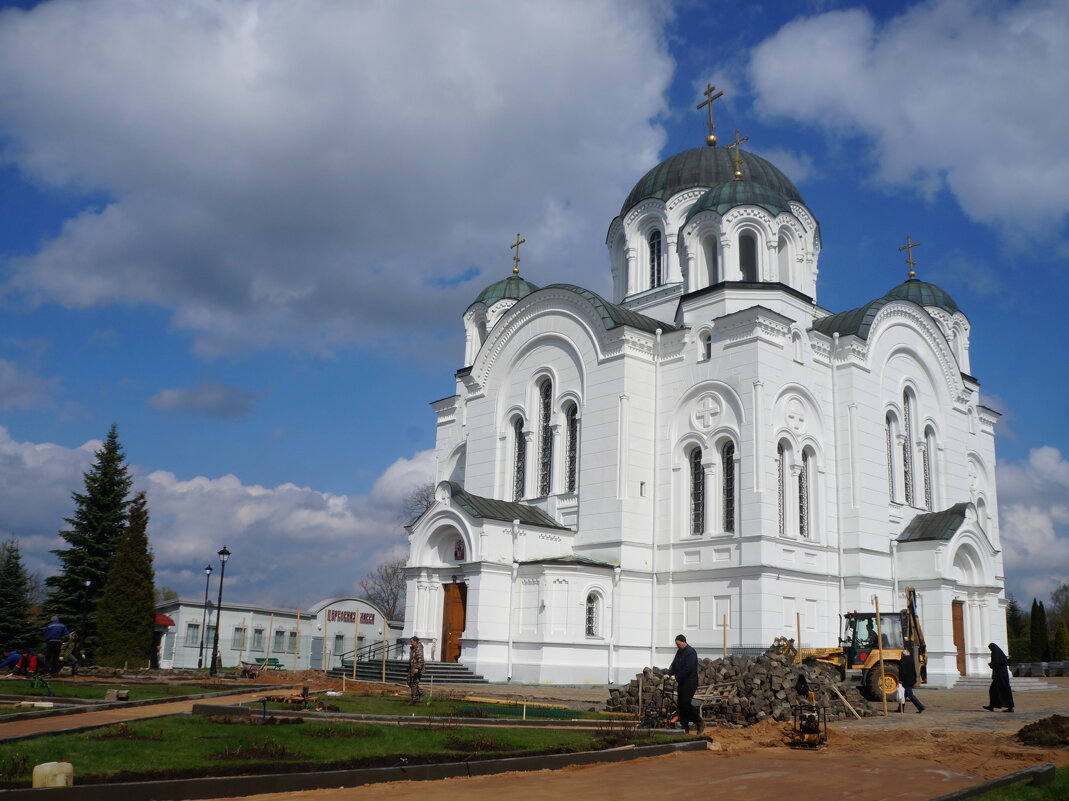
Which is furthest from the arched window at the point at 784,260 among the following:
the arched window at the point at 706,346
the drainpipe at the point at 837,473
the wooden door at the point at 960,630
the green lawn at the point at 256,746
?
the green lawn at the point at 256,746

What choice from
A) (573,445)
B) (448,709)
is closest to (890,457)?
(573,445)

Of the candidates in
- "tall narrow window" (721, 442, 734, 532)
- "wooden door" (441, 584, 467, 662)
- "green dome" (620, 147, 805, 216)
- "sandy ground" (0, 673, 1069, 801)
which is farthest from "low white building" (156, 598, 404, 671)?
"sandy ground" (0, 673, 1069, 801)

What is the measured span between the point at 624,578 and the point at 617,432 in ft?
13.7

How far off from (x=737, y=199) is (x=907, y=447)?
10104mm

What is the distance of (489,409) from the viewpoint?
108 ft

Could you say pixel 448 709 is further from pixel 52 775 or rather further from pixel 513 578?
pixel 513 578

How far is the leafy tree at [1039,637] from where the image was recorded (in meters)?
47.5

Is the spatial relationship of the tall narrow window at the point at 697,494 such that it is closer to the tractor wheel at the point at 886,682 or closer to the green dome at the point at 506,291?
the tractor wheel at the point at 886,682

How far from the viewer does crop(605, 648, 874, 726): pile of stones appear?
637 inches

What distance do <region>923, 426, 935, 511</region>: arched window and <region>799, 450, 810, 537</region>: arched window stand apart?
647cm

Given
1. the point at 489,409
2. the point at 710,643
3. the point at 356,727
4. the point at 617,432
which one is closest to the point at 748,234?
the point at 617,432

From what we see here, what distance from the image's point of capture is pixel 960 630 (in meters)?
30.0

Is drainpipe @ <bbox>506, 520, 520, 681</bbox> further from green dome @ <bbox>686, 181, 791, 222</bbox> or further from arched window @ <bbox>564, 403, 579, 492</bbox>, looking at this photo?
green dome @ <bbox>686, 181, 791, 222</bbox>

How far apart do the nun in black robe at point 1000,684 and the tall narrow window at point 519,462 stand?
15312 mm
